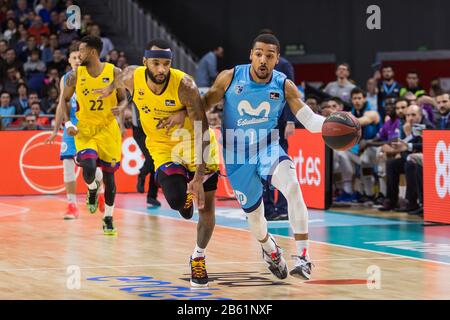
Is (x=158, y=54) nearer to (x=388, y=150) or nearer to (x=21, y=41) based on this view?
(x=388, y=150)

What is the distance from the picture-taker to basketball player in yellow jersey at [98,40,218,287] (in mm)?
8938

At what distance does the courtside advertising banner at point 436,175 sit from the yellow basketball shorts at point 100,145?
14.1 ft

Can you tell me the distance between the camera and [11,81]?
73.7 feet

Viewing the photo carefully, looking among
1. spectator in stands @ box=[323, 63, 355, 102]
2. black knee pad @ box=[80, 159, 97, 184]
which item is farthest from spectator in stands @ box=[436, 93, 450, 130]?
black knee pad @ box=[80, 159, 97, 184]

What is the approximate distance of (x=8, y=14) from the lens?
24.6 metres

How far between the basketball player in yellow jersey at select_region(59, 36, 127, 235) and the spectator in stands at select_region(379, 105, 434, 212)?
4.35 meters

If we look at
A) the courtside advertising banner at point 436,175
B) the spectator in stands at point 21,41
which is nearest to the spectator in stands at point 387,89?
the courtside advertising banner at point 436,175

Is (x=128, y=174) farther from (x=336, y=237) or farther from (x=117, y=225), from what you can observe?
(x=336, y=237)

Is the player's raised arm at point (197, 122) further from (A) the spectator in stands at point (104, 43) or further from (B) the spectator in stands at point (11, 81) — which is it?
(A) the spectator in stands at point (104, 43)

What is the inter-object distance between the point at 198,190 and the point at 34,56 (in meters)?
15.3

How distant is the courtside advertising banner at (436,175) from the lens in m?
13.8

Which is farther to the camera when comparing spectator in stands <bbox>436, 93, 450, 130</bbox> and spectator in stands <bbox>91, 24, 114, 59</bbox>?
spectator in stands <bbox>91, 24, 114, 59</bbox>

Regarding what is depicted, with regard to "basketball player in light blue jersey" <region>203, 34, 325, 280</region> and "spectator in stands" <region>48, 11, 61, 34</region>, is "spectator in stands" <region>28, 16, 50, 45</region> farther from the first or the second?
"basketball player in light blue jersey" <region>203, 34, 325, 280</region>
